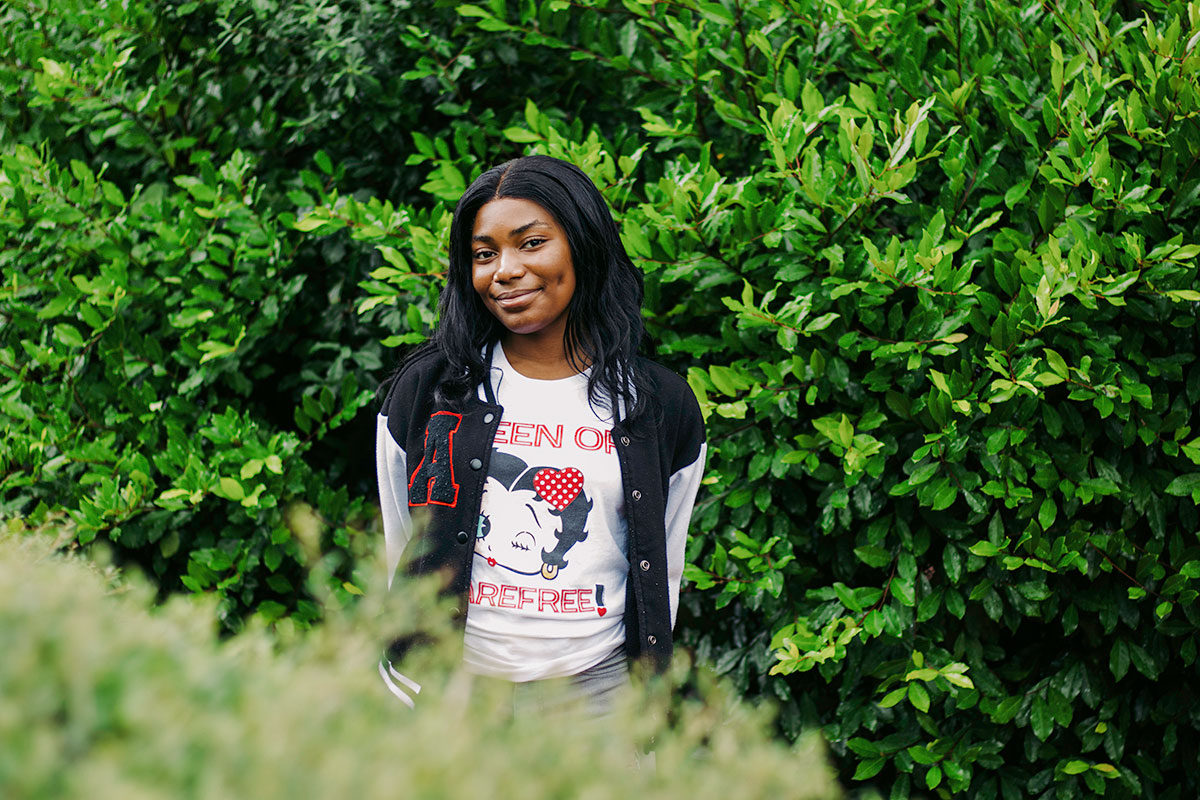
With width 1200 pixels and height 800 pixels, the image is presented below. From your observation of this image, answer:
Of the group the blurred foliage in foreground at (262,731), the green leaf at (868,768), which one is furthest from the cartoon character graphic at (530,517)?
the green leaf at (868,768)

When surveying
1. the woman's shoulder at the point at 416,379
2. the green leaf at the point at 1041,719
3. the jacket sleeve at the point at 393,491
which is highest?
the woman's shoulder at the point at 416,379

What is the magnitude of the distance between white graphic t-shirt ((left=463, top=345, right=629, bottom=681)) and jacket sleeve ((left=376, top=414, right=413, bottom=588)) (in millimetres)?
296

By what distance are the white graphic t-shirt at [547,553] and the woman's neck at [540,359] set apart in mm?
139

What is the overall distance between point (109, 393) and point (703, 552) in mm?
2037

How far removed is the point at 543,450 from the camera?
2.21 metres

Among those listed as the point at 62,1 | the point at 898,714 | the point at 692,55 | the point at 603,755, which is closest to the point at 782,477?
the point at 898,714

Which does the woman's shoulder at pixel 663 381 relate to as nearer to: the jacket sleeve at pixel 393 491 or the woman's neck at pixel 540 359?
the woman's neck at pixel 540 359

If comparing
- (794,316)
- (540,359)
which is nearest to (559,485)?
(540,359)

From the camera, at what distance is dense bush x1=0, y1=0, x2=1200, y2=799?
2.73 meters

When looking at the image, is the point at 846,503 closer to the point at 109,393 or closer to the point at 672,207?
the point at 672,207

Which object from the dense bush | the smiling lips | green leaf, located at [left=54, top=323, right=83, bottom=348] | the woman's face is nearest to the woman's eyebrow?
the woman's face

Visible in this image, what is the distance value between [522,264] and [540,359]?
0.26 meters

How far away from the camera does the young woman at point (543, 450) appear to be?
2.15 meters

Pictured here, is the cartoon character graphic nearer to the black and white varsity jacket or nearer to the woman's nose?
the black and white varsity jacket
